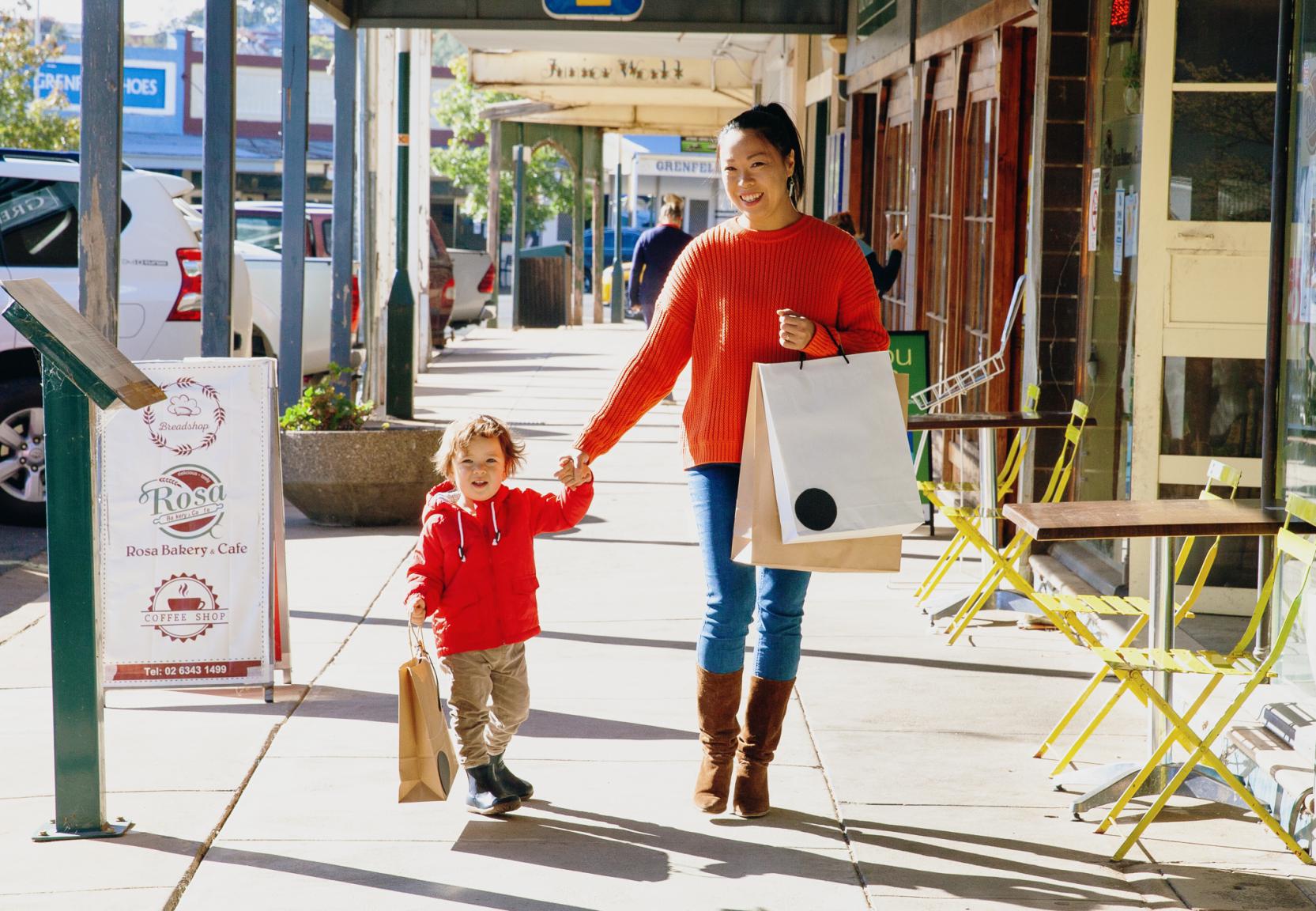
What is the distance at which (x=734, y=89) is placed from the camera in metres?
21.6

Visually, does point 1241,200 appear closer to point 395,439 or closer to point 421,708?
point 421,708

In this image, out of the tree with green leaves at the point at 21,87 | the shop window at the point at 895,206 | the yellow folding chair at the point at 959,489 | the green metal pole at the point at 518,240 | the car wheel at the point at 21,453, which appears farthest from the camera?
the green metal pole at the point at 518,240

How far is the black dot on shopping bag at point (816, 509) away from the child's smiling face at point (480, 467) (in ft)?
2.53

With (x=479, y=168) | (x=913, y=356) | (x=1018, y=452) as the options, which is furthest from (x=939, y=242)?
(x=479, y=168)

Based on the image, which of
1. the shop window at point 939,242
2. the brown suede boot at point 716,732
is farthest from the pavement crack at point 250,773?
the shop window at point 939,242

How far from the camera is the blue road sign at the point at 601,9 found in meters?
10.9

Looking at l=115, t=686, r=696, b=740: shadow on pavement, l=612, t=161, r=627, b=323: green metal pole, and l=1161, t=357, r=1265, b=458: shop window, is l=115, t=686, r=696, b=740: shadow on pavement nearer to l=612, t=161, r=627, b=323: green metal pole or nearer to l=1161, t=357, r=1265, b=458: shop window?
l=1161, t=357, r=1265, b=458: shop window

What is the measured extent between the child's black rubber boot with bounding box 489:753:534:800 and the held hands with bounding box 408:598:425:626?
0.49m

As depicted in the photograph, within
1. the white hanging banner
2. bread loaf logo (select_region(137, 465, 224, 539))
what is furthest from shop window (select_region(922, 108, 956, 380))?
bread loaf logo (select_region(137, 465, 224, 539))

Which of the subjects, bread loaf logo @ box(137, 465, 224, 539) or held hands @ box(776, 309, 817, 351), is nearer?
held hands @ box(776, 309, 817, 351)

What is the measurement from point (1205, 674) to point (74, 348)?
2.90m

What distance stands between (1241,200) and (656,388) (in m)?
2.87

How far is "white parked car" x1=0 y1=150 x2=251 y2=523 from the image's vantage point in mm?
8641

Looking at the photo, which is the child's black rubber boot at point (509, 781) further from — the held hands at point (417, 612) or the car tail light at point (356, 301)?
the car tail light at point (356, 301)
